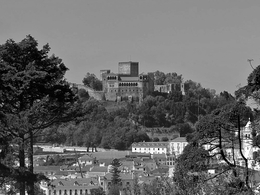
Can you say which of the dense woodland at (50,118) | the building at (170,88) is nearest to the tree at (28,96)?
the dense woodland at (50,118)

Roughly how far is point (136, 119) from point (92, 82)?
20.6m

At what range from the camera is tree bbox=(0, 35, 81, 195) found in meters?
16.5

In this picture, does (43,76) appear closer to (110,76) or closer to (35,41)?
(35,41)

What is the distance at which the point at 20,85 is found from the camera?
16688 millimetres

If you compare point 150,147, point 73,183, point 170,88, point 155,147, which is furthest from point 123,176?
point 170,88

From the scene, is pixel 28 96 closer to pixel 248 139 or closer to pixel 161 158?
pixel 248 139

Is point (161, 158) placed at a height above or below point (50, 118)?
above

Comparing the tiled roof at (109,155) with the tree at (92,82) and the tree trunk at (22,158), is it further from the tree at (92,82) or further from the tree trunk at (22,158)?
the tree trunk at (22,158)

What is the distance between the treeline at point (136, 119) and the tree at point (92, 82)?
11722 mm

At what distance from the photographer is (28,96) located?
1683cm

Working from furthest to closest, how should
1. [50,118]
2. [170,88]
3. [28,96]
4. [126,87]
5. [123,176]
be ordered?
[170,88] → [126,87] → [123,176] → [50,118] → [28,96]

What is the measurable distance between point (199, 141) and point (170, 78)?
448 feet

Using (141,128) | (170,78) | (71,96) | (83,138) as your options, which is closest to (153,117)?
(141,128)

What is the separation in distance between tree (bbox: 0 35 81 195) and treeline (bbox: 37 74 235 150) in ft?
310
